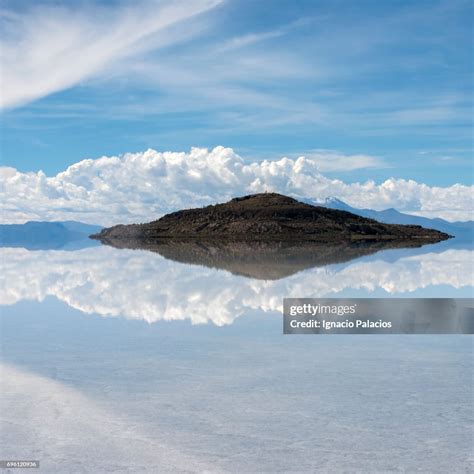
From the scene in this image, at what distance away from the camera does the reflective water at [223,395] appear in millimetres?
12234

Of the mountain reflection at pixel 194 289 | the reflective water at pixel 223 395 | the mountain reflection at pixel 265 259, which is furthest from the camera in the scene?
the mountain reflection at pixel 265 259

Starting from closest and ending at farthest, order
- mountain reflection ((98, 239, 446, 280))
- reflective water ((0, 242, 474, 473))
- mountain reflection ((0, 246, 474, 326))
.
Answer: reflective water ((0, 242, 474, 473)) < mountain reflection ((0, 246, 474, 326)) < mountain reflection ((98, 239, 446, 280))

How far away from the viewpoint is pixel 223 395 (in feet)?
53.2

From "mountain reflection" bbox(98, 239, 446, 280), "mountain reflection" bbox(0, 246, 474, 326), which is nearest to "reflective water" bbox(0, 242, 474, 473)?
"mountain reflection" bbox(0, 246, 474, 326)

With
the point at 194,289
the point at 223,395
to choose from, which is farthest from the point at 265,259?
the point at 223,395

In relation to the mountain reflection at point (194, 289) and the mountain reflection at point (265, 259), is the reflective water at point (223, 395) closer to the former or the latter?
the mountain reflection at point (194, 289)

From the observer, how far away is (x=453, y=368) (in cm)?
1925

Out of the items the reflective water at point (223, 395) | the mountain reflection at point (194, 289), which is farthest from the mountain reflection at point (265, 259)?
the reflective water at point (223, 395)

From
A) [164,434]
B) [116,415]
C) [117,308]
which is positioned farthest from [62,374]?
[117,308]

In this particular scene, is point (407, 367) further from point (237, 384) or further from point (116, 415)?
point (116, 415)

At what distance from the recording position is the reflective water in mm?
12234

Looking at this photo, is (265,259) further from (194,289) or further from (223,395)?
(223,395)

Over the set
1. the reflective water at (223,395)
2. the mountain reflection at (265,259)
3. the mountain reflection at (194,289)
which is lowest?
the reflective water at (223,395)

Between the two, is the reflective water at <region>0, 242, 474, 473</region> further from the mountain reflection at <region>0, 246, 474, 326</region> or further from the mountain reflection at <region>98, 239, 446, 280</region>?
the mountain reflection at <region>98, 239, 446, 280</region>
